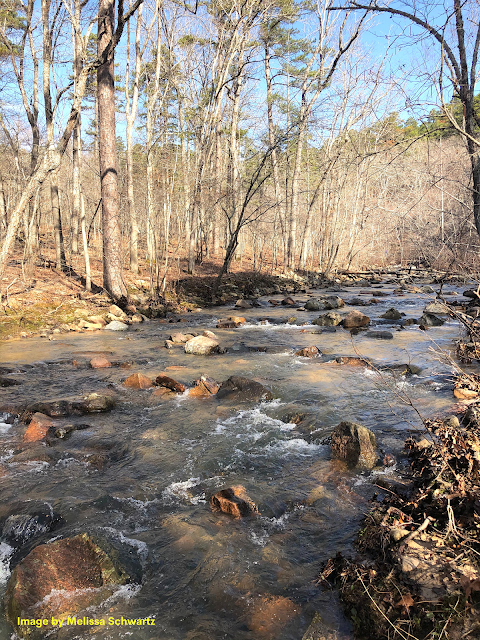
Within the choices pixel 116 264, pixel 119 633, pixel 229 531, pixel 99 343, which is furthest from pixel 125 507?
pixel 116 264

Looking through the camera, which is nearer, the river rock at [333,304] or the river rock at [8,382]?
the river rock at [8,382]

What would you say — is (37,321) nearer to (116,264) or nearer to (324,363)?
(116,264)

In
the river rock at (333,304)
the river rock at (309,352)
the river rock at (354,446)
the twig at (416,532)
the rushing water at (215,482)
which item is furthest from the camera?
the river rock at (333,304)

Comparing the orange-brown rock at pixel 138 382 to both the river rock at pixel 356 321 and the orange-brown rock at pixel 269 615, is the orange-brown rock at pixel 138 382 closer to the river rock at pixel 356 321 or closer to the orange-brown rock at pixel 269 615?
the orange-brown rock at pixel 269 615

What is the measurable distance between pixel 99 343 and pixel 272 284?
1192 cm

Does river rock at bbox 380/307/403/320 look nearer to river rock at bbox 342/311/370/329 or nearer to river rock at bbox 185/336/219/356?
river rock at bbox 342/311/370/329

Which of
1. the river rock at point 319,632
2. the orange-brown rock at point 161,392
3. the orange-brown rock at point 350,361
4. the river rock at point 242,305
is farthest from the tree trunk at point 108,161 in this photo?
the river rock at point 319,632

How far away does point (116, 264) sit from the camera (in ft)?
42.1

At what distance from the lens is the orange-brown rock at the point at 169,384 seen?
670cm

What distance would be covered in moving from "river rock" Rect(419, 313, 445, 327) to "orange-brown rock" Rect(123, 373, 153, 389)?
311 inches

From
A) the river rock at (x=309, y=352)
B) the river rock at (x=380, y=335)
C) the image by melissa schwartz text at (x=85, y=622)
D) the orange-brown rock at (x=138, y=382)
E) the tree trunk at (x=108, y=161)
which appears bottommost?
the image by melissa schwartz text at (x=85, y=622)

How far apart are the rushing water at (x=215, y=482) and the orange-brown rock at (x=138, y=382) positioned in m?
0.17

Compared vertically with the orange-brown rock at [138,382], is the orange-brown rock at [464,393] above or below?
above

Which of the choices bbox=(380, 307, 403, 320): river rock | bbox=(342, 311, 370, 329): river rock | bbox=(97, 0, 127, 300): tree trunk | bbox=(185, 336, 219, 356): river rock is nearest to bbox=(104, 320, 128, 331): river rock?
bbox=(97, 0, 127, 300): tree trunk
